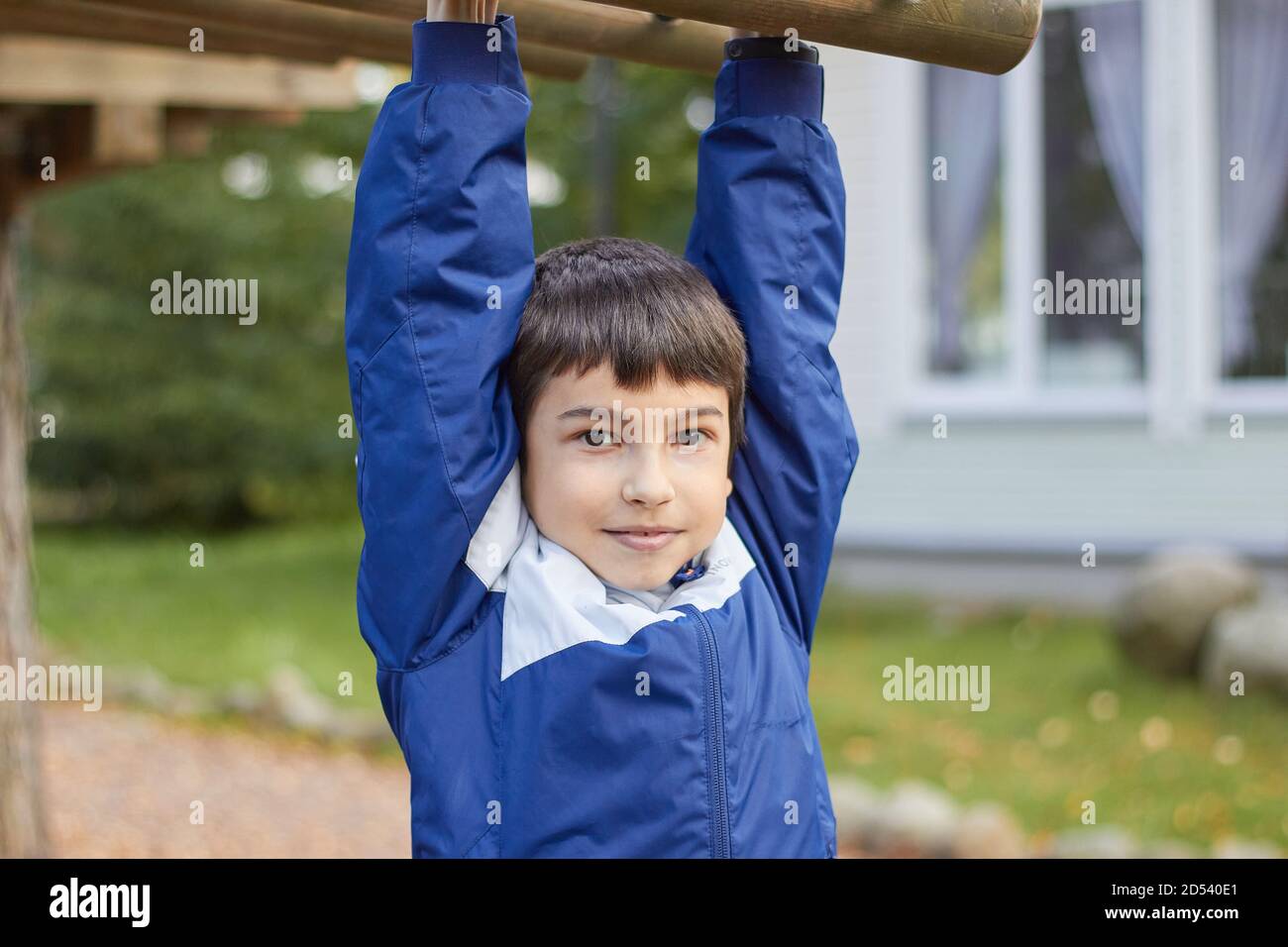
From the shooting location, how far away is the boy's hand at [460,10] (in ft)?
5.06

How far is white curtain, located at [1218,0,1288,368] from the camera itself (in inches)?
270

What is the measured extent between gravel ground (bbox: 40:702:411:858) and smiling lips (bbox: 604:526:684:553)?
3.09 m

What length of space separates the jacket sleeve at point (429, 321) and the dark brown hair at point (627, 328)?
0.24ft

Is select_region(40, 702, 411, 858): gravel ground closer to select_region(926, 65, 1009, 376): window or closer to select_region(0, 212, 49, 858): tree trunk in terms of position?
select_region(0, 212, 49, 858): tree trunk

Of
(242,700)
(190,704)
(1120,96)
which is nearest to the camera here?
(242,700)

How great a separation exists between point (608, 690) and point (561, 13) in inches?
37.4

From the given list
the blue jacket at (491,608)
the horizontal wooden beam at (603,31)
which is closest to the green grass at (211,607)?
the horizontal wooden beam at (603,31)

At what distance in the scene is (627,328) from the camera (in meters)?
1.60

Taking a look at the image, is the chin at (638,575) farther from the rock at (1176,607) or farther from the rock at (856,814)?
the rock at (1176,607)

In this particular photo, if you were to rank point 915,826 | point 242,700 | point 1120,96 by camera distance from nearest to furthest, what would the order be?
1. point 915,826
2. point 242,700
3. point 1120,96

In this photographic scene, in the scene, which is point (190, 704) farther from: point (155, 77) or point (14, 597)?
point (155, 77)

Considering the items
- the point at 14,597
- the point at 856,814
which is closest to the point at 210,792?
the point at 14,597

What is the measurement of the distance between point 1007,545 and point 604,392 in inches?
236

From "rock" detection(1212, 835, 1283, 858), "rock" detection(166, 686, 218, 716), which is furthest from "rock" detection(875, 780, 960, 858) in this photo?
"rock" detection(166, 686, 218, 716)
